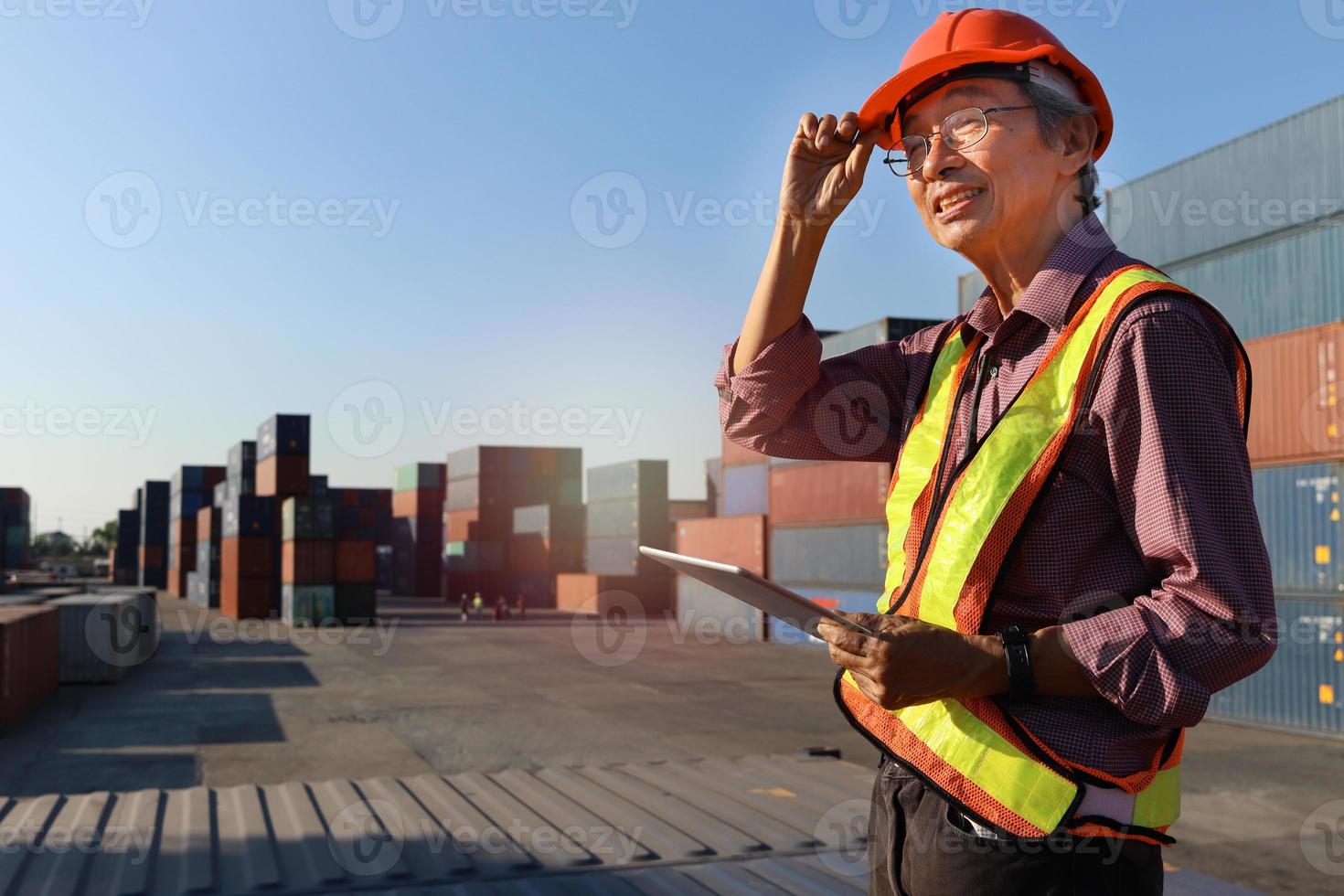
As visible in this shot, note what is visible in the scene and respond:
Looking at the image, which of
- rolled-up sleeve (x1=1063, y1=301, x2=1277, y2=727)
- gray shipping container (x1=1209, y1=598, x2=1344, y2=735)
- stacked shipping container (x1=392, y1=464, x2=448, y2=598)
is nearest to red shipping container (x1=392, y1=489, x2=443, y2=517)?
stacked shipping container (x1=392, y1=464, x2=448, y2=598)

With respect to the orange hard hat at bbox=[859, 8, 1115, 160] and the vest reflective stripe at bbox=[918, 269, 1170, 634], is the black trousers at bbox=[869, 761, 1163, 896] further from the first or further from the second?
the orange hard hat at bbox=[859, 8, 1115, 160]

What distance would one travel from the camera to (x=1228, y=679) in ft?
4.94

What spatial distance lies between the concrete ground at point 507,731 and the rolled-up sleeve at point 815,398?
21.4 ft

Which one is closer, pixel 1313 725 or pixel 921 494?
pixel 921 494

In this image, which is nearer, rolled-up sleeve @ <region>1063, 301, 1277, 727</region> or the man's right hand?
rolled-up sleeve @ <region>1063, 301, 1277, 727</region>

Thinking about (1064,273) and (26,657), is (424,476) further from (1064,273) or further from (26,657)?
(1064,273)

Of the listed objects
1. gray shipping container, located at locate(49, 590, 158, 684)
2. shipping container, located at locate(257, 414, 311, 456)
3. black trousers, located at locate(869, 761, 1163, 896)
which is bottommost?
gray shipping container, located at locate(49, 590, 158, 684)

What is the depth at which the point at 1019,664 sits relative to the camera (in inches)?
62.2

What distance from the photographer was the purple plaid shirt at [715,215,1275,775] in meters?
1.48

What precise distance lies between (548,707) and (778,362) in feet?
54.7

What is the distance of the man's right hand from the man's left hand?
0.82 metres

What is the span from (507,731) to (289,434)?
1017 inches

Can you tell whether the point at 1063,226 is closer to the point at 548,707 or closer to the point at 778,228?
the point at 778,228

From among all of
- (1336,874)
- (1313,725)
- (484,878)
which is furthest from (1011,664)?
(1313,725)
